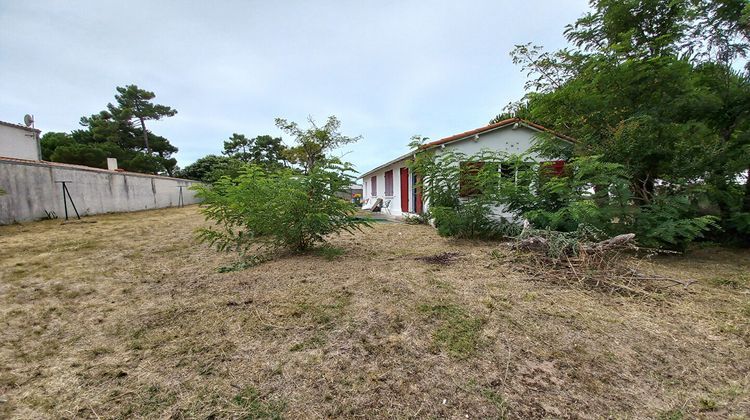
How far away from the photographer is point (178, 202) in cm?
1836

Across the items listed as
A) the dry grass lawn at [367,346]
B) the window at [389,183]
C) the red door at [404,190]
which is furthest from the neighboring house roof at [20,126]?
the red door at [404,190]

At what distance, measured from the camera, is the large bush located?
13.2 feet

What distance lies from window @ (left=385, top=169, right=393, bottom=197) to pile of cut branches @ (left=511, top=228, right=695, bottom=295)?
9.84m

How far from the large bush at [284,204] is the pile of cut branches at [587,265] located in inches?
102

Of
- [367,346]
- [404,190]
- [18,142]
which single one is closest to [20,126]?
[18,142]

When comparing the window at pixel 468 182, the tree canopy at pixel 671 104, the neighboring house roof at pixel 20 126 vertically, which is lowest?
the window at pixel 468 182

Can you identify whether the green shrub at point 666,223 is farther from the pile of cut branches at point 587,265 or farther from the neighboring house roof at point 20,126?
the neighboring house roof at point 20,126

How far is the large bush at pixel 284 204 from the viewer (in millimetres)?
4016

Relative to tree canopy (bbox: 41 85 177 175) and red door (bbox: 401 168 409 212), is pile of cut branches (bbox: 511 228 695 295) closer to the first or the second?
red door (bbox: 401 168 409 212)

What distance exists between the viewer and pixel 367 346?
6.27 ft

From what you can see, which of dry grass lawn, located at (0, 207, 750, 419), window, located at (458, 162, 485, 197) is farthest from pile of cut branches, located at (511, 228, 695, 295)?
window, located at (458, 162, 485, 197)

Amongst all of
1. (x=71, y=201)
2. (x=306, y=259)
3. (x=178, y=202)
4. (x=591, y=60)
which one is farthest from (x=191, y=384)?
(x=178, y=202)

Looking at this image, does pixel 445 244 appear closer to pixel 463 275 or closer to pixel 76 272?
pixel 463 275

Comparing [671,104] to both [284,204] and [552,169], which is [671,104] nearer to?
[552,169]
